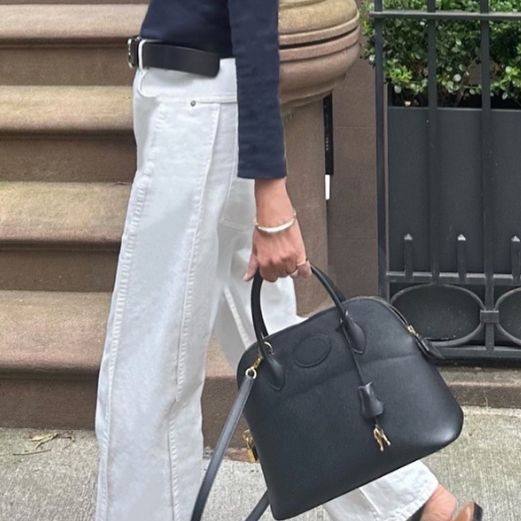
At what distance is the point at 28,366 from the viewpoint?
12.8 ft

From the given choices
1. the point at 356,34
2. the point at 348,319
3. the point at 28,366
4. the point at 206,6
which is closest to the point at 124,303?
the point at 348,319

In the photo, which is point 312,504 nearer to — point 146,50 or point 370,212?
point 146,50

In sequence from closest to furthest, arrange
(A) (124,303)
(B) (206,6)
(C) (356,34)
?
1. (B) (206,6)
2. (A) (124,303)
3. (C) (356,34)

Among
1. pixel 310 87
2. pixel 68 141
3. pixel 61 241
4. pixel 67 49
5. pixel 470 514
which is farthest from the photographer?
pixel 67 49

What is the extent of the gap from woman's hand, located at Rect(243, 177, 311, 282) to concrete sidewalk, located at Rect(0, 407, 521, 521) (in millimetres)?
1169

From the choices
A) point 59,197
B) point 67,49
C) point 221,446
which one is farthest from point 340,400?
point 67,49

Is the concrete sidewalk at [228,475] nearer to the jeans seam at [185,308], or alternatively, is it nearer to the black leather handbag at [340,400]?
the jeans seam at [185,308]

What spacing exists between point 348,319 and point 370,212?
201 centimetres

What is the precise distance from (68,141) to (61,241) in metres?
0.49

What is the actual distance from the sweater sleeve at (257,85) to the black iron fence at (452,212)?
1452 millimetres

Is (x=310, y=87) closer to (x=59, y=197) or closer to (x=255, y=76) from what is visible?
(x=59, y=197)

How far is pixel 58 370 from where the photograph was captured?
391 centimetres

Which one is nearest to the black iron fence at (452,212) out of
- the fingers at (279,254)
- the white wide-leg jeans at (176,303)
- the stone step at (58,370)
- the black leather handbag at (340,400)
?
the stone step at (58,370)

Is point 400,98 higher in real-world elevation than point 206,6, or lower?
lower
